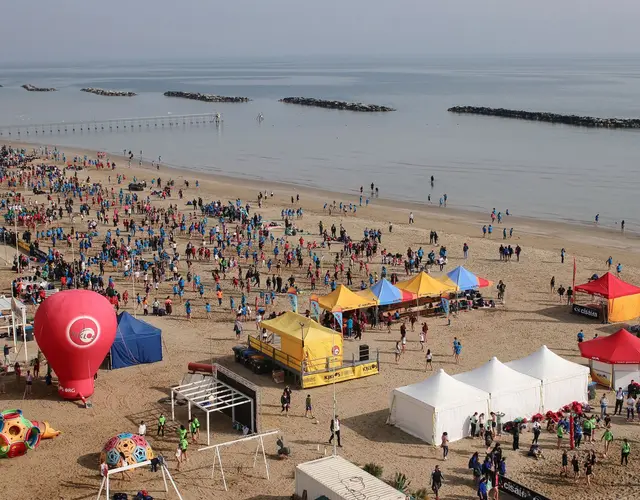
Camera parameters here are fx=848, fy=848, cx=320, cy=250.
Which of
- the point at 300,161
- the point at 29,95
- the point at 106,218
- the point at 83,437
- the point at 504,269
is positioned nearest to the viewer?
the point at 83,437

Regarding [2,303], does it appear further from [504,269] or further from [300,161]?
[300,161]

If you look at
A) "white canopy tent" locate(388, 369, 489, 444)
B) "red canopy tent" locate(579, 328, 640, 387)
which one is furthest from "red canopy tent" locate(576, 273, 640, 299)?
"white canopy tent" locate(388, 369, 489, 444)

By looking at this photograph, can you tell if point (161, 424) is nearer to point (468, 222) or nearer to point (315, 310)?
point (315, 310)

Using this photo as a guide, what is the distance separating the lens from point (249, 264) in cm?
4144

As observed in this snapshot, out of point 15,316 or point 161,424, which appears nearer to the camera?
point 161,424

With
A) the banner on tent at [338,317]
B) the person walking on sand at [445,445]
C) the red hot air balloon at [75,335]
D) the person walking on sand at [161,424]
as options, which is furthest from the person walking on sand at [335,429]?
the banner on tent at [338,317]

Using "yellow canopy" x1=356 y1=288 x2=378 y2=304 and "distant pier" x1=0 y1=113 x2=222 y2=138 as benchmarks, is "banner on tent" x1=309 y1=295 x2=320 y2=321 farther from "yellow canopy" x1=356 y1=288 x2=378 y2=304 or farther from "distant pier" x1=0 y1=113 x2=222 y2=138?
"distant pier" x1=0 y1=113 x2=222 y2=138

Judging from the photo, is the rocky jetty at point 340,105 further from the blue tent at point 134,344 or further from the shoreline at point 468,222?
the blue tent at point 134,344

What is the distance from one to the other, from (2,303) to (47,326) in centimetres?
704

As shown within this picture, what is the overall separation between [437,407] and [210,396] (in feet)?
19.1

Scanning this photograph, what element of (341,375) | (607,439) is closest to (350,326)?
(341,375)

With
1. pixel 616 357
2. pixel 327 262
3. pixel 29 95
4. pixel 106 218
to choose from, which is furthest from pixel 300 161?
pixel 29 95

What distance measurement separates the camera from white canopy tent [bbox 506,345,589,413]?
76.7ft

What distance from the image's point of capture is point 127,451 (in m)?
19.4
